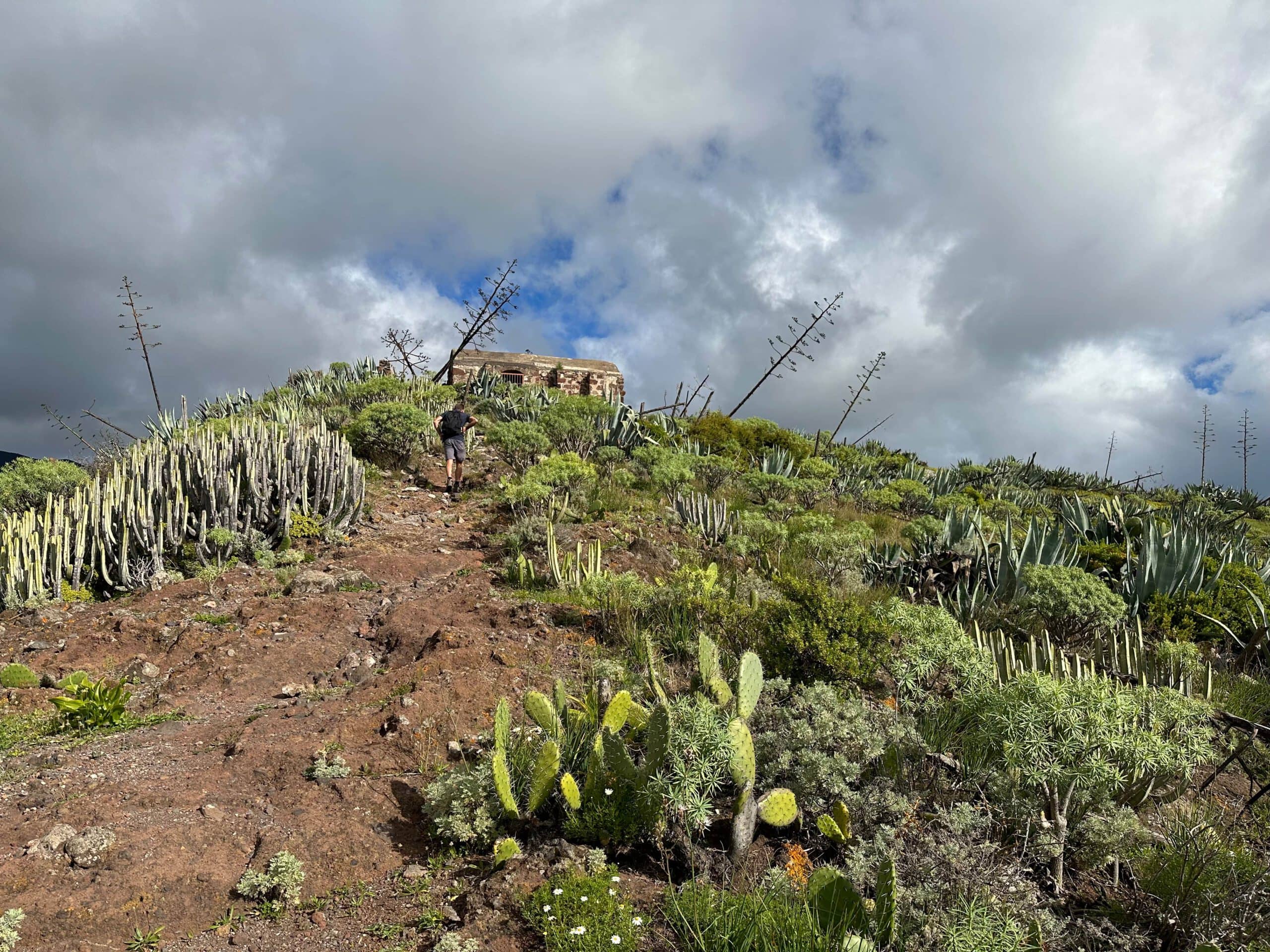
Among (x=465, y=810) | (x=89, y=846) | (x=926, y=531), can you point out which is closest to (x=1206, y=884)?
(x=465, y=810)

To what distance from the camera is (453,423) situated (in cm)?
1251

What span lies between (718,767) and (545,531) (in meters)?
6.03

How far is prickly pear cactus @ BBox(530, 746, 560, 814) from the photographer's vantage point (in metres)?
3.36

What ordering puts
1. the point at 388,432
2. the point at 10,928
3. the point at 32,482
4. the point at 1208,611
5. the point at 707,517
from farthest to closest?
the point at 388,432
the point at 707,517
the point at 32,482
the point at 1208,611
the point at 10,928

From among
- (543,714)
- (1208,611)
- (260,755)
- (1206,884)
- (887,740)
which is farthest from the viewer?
(1208,611)

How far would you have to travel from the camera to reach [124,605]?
7.51 meters

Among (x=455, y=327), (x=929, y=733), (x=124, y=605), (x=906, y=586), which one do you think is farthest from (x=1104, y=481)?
(x=124, y=605)

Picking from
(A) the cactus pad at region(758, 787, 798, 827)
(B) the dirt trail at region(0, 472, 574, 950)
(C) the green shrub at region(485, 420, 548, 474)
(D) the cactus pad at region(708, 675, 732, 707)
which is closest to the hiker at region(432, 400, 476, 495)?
(C) the green shrub at region(485, 420, 548, 474)

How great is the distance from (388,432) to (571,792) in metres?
11.0

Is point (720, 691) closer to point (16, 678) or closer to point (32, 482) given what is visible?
point (16, 678)

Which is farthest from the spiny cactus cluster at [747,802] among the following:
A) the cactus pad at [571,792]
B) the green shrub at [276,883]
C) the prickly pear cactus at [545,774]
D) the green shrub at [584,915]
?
the green shrub at [276,883]

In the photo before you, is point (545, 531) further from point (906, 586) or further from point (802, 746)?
point (802, 746)

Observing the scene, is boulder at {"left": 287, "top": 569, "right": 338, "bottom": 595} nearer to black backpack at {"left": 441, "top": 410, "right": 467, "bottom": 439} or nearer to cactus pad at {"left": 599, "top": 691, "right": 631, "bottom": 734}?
black backpack at {"left": 441, "top": 410, "right": 467, "bottom": 439}

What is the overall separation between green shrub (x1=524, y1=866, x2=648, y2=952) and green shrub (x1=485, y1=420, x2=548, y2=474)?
9878mm
